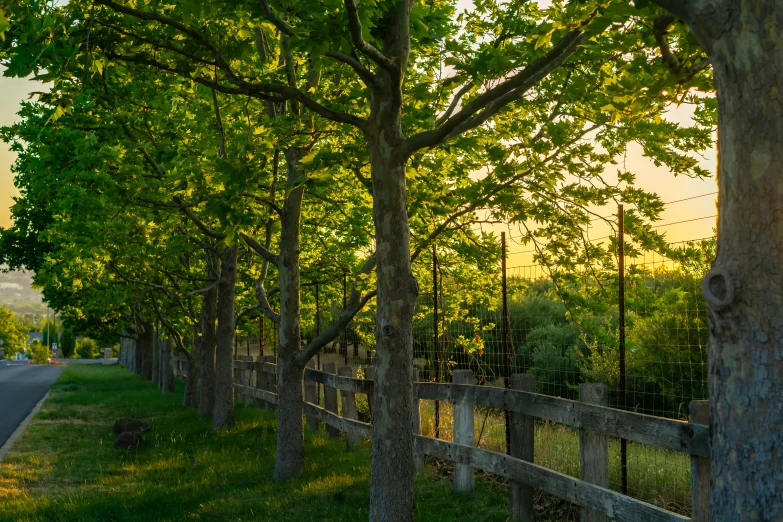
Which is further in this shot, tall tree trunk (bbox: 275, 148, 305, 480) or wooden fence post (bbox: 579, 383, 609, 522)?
tall tree trunk (bbox: 275, 148, 305, 480)

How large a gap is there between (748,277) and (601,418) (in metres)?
3.95

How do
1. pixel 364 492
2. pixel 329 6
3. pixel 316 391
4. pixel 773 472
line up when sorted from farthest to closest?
pixel 316 391 < pixel 364 492 < pixel 329 6 < pixel 773 472

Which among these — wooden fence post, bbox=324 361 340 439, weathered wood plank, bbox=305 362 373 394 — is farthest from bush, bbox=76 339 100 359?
wooden fence post, bbox=324 361 340 439

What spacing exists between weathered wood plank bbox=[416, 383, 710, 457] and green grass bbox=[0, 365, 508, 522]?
119cm

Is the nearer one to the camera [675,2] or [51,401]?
[675,2]

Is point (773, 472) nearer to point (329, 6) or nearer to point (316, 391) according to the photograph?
point (329, 6)

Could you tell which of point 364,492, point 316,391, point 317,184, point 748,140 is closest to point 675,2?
point 748,140

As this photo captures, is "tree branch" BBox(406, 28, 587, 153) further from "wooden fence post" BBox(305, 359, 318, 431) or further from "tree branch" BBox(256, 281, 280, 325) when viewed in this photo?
"wooden fence post" BBox(305, 359, 318, 431)

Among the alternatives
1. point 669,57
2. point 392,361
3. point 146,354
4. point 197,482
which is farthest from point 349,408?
point 146,354

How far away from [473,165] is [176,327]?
18.6 metres

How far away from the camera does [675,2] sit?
12.6 feet

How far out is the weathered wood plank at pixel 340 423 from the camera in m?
11.9

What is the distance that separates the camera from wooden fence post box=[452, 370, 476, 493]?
983cm

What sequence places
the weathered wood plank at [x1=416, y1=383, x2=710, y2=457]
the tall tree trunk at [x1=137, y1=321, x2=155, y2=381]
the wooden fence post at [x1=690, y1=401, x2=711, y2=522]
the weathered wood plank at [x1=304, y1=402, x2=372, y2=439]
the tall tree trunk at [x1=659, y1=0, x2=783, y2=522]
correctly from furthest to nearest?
1. the tall tree trunk at [x1=137, y1=321, x2=155, y2=381]
2. the weathered wood plank at [x1=304, y1=402, x2=372, y2=439]
3. the weathered wood plank at [x1=416, y1=383, x2=710, y2=457]
4. the wooden fence post at [x1=690, y1=401, x2=711, y2=522]
5. the tall tree trunk at [x1=659, y1=0, x2=783, y2=522]
